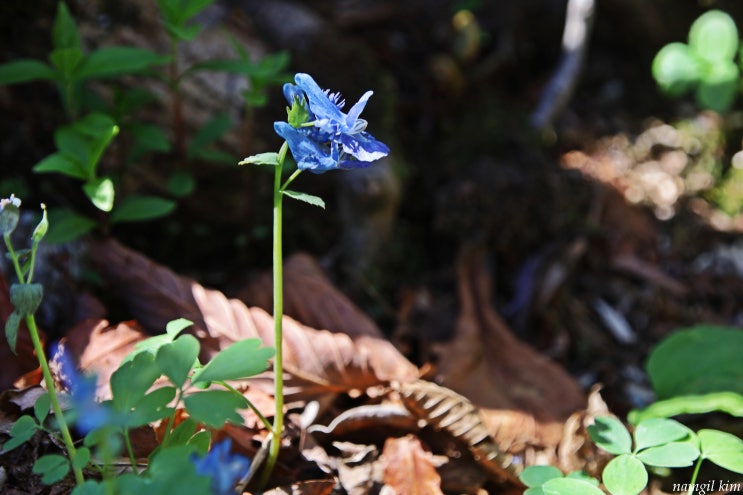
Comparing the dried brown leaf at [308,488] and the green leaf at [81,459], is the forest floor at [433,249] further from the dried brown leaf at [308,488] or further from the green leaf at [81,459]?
the green leaf at [81,459]

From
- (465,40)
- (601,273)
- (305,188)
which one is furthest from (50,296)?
(465,40)

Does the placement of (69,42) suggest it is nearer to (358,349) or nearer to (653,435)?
(358,349)

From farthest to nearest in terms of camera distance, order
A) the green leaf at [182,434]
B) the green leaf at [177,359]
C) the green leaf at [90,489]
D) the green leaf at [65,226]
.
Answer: the green leaf at [65,226], the green leaf at [182,434], the green leaf at [177,359], the green leaf at [90,489]

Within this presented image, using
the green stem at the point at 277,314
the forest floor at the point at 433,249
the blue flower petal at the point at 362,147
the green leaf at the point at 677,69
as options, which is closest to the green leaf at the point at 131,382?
the green stem at the point at 277,314

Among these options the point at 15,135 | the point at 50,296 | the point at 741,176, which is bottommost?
the point at 50,296

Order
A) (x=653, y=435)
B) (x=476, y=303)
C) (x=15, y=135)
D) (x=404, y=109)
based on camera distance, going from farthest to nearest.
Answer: (x=404, y=109), (x=476, y=303), (x=15, y=135), (x=653, y=435)

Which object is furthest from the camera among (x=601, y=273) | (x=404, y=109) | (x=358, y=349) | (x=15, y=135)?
(x=404, y=109)

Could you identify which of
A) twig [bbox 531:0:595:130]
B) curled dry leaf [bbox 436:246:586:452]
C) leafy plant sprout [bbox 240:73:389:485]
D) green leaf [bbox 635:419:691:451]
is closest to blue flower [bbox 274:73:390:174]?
leafy plant sprout [bbox 240:73:389:485]
